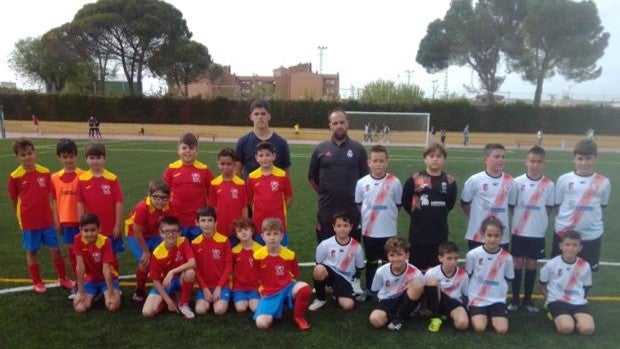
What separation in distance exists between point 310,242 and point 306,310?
2430 mm

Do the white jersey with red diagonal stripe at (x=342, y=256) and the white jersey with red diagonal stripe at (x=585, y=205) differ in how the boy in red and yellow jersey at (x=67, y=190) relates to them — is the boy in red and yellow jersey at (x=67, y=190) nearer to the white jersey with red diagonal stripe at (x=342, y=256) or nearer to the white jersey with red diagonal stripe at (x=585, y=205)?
the white jersey with red diagonal stripe at (x=342, y=256)

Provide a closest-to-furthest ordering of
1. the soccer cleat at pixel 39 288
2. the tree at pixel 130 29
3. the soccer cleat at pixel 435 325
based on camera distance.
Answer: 1. the soccer cleat at pixel 435 325
2. the soccer cleat at pixel 39 288
3. the tree at pixel 130 29

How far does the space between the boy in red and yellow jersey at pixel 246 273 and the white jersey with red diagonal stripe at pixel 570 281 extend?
2.68m

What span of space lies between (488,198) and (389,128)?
24.3 metres

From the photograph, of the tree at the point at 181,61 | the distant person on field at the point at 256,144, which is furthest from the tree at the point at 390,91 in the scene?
the distant person on field at the point at 256,144

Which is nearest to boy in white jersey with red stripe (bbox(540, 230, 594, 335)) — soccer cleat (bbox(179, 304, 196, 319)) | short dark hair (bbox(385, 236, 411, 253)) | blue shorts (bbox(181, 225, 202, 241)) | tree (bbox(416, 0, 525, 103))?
short dark hair (bbox(385, 236, 411, 253))

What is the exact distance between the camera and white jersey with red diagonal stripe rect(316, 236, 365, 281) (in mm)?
4703

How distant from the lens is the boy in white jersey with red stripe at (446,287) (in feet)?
13.8

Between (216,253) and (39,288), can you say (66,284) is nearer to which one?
(39,288)

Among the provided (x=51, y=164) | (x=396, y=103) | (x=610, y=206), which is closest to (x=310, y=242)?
(x=610, y=206)

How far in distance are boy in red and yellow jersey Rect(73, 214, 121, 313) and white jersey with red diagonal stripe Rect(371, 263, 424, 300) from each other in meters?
2.46

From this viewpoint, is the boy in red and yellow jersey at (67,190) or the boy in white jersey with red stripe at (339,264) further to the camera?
the boy in red and yellow jersey at (67,190)

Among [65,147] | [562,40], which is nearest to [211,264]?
[65,147]

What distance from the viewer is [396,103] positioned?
34.0 m
